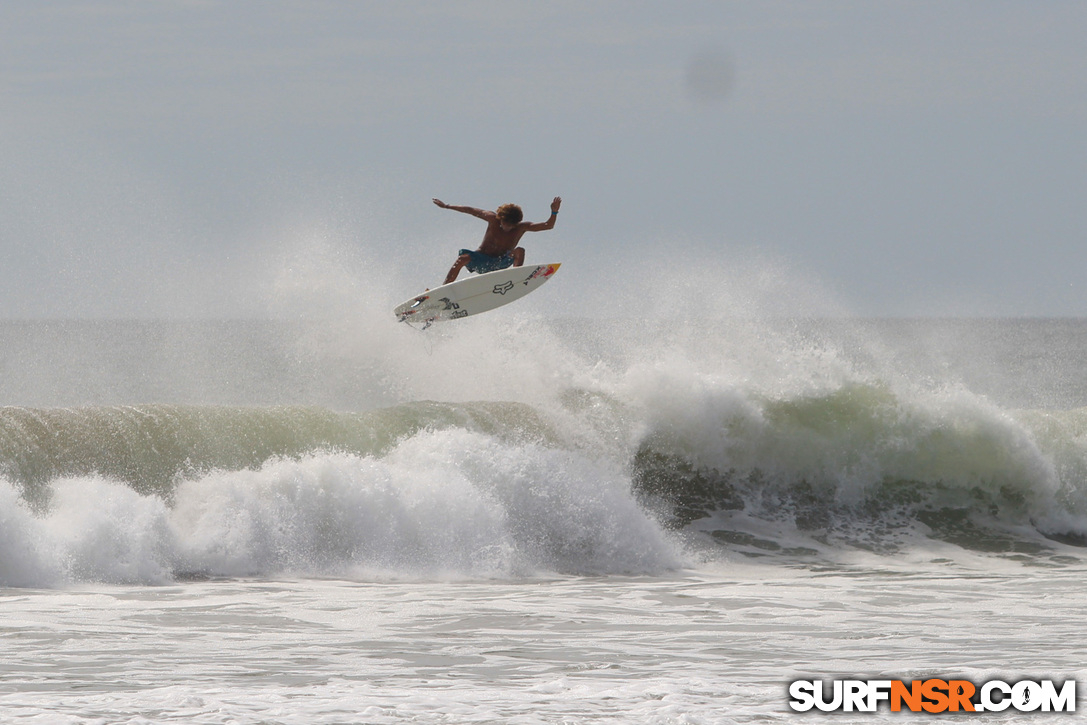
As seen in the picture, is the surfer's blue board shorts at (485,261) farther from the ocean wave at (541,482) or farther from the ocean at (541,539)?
the ocean wave at (541,482)

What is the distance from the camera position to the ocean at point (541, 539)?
731 cm

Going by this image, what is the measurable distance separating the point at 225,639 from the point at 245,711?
2139mm

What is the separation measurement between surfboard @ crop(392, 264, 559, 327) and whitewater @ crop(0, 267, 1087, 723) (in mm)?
1212

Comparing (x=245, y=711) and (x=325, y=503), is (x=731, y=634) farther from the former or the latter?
(x=325, y=503)

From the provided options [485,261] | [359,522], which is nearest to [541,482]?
[359,522]

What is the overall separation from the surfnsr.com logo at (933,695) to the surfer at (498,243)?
7.79 m

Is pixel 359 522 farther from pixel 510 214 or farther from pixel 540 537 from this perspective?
pixel 510 214

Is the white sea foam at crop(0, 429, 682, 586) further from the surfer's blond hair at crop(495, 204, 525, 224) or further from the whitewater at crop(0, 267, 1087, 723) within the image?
the surfer's blond hair at crop(495, 204, 525, 224)

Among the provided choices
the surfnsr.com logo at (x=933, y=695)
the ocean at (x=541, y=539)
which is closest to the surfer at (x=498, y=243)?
the ocean at (x=541, y=539)

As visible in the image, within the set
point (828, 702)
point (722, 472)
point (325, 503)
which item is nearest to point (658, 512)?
point (722, 472)

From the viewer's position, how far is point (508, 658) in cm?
794

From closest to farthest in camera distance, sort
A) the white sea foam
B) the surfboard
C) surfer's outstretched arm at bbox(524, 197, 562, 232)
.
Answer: the white sea foam
surfer's outstretched arm at bbox(524, 197, 562, 232)
the surfboard

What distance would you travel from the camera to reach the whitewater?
7.36 metres

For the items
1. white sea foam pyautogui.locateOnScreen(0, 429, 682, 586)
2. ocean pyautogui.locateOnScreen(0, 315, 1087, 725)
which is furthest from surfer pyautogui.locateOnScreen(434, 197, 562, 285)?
white sea foam pyautogui.locateOnScreen(0, 429, 682, 586)
